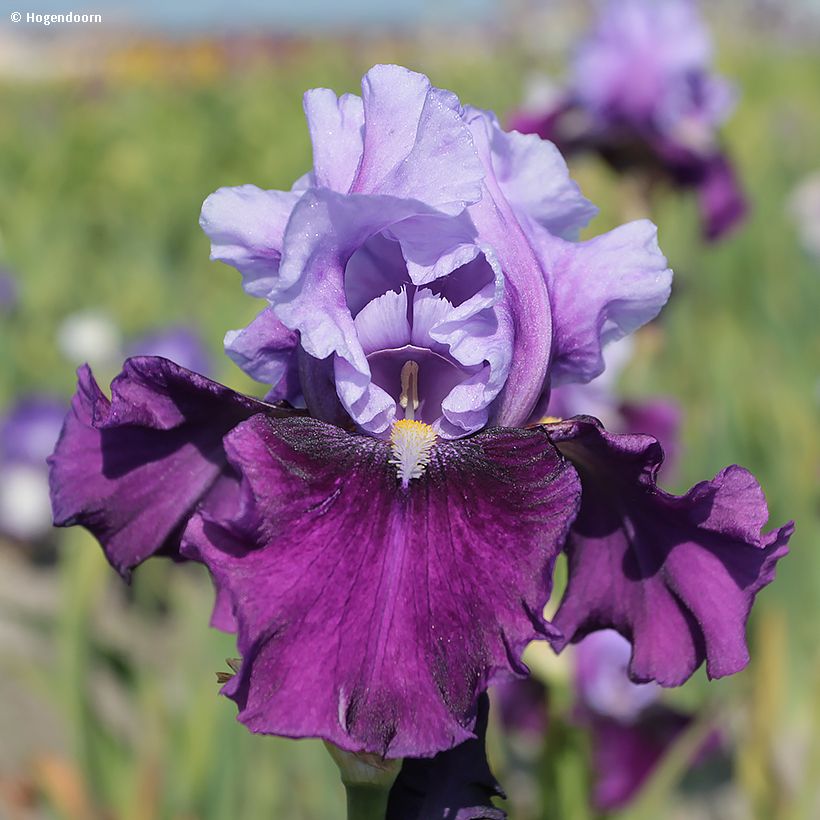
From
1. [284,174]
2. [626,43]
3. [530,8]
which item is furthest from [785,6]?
[626,43]

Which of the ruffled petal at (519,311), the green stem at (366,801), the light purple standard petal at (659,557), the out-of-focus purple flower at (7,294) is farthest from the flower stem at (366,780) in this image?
the out-of-focus purple flower at (7,294)

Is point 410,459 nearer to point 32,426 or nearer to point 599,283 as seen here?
point 599,283

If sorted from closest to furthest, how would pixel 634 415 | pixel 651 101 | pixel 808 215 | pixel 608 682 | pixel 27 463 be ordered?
pixel 608 682, pixel 634 415, pixel 651 101, pixel 27 463, pixel 808 215

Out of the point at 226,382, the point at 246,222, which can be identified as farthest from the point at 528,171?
the point at 226,382

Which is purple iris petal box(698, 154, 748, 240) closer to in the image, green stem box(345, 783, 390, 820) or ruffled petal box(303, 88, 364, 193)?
ruffled petal box(303, 88, 364, 193)

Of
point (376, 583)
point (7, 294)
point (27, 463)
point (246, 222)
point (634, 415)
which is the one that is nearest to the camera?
point (376, 583)

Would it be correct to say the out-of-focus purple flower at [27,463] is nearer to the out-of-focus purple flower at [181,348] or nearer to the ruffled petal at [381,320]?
the out-of-focus purple flower at [181,348]

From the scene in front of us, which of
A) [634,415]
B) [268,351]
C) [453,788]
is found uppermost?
[268,351]
